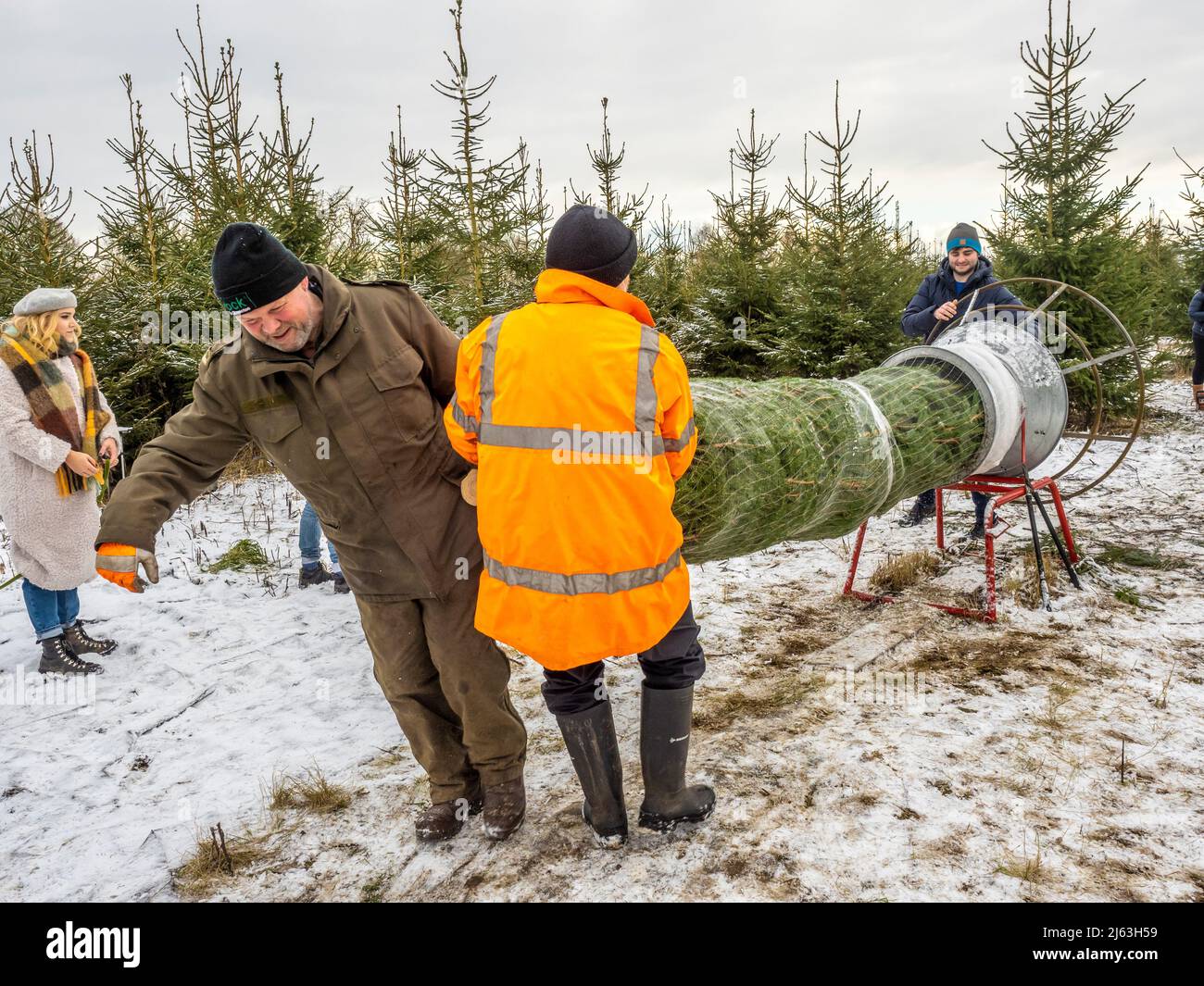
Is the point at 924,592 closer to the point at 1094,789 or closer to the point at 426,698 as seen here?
the point at 1094,789

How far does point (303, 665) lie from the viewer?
4246 mm

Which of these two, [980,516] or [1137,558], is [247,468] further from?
[1137,558]

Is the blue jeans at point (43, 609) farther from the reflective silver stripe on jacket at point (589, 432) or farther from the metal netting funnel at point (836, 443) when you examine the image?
the metal netting funnel at point (836, 443)

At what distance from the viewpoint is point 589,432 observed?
A: 6.69 feet

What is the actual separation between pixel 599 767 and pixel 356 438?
1.35 meters

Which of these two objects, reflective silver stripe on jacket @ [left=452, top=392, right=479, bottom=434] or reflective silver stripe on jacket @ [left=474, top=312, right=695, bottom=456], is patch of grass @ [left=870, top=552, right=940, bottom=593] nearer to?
reflective silver stripe on jacket @ [left=474, top=312, right=695, bottom=456]

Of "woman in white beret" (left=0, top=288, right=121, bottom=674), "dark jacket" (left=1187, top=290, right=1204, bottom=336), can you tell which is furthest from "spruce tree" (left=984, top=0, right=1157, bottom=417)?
"woman in white beret" (left=0, top=288, right=121, bottom=674)

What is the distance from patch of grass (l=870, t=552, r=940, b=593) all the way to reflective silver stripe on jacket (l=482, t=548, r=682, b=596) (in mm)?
3240

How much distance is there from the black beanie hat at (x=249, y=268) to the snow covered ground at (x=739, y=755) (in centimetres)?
193

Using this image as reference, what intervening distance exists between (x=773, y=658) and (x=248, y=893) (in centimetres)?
268

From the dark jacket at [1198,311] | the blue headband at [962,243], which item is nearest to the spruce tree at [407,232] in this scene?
the blue headband at [962,243]

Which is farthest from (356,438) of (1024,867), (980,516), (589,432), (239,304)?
(980,516)

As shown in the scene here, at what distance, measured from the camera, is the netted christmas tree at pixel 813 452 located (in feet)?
9.59

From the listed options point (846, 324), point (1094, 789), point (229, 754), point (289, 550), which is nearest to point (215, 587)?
point (289, 550)
